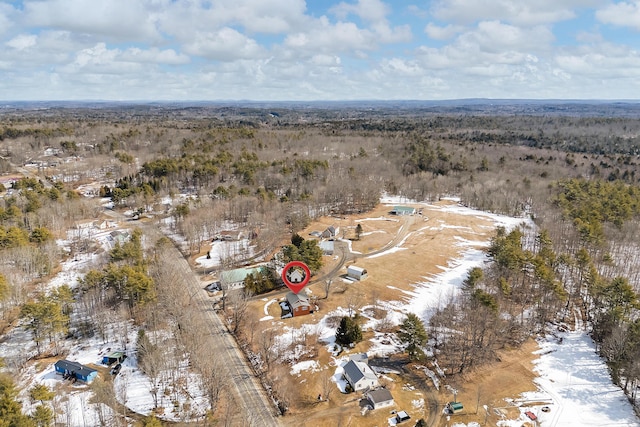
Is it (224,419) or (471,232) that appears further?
(471,232)

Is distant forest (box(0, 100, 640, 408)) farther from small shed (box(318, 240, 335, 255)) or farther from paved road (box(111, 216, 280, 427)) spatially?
paved road (box(111, 216, 280, 427))

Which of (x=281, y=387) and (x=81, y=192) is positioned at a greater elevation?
(x=81, y=192)

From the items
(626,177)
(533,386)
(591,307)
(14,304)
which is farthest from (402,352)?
(626,177)

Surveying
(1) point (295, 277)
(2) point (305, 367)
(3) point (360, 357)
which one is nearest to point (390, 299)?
(1) point (295, 277)

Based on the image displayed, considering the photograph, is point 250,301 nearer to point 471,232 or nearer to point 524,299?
point 524,299

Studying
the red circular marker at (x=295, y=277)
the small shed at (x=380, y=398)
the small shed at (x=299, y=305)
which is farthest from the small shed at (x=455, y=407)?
the red circular marker at (x=295, y=277)
